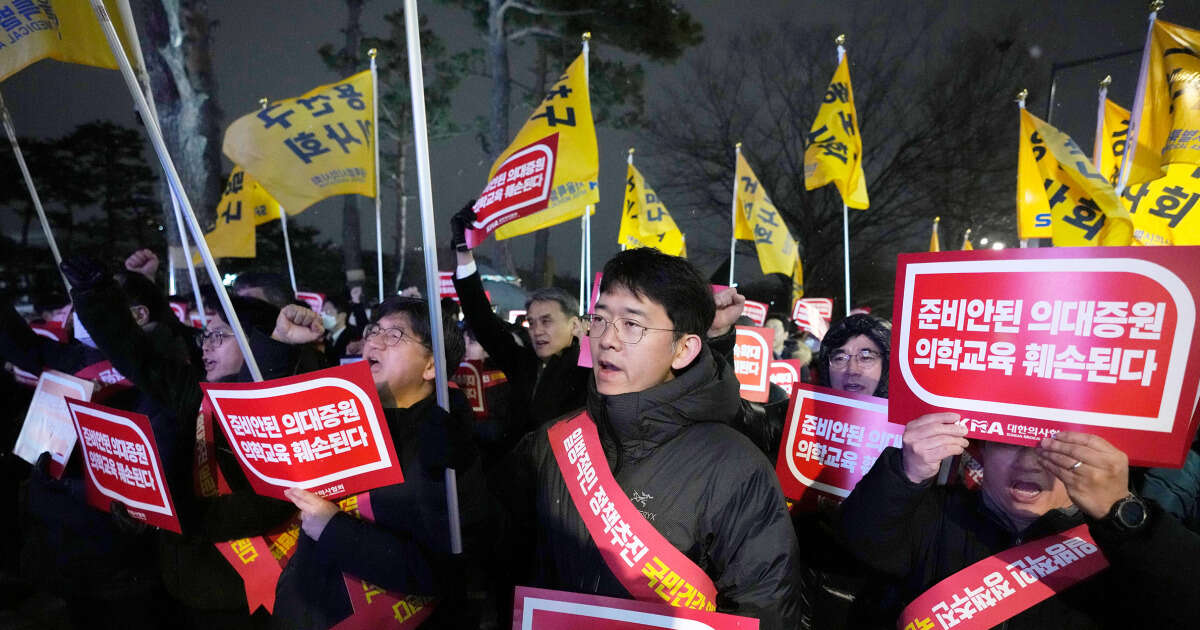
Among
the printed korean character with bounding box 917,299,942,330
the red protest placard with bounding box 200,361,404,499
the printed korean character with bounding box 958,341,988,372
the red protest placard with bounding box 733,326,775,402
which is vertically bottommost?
the red protest placard with bounding box 733,326,775,402

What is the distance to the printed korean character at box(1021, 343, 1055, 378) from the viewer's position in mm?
1469

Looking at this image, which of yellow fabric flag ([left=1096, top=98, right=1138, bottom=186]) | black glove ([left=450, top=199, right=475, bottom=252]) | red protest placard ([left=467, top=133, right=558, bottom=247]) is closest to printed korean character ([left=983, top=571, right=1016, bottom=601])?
black glove ([left=450, top=199, right=475, bottom=252])

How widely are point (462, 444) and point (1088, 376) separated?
1579 mm

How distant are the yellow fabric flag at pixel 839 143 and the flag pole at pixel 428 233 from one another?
6994 mm

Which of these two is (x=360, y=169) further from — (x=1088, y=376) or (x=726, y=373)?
(x=1088, y=376)

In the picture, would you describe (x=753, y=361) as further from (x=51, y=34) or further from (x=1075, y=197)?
(x=51, y=34)

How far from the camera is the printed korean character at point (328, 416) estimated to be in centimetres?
195

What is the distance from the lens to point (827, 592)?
2846mm

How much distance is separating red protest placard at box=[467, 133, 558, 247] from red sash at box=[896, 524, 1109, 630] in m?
4.22

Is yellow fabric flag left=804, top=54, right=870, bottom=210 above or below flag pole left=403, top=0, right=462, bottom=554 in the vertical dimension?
above

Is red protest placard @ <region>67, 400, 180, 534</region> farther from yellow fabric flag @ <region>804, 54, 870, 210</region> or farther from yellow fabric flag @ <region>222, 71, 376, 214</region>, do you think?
yellow fabric flag @ <region>804, 54, 870, 210</region>

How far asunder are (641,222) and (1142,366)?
823 cm

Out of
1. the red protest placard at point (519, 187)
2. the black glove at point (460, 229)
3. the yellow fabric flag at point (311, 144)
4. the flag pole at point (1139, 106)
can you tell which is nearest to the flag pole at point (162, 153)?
the black glove at point (460, 229)

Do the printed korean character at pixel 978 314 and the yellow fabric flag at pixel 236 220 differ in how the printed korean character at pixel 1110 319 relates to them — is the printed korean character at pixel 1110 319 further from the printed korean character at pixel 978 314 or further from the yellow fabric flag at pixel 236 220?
the yellow fabric flag at pixel 236 220
